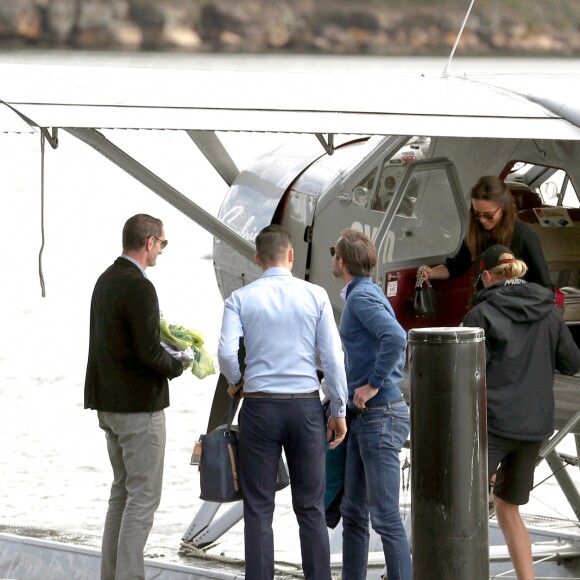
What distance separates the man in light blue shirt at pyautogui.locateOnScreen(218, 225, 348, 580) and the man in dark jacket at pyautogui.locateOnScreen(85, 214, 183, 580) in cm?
37

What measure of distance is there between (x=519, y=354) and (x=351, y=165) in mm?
2708

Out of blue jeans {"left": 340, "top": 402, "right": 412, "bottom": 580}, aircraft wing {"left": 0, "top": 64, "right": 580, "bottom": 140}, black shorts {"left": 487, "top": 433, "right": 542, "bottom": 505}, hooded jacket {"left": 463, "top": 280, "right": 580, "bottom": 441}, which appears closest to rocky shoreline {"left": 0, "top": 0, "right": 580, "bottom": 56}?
aircraft wing {"left": 0, "top": 64, "right": 580, "bottom": 140}

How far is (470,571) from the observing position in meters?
5.56

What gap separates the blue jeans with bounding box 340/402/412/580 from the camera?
614 cm

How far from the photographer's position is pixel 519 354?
607 centimetres

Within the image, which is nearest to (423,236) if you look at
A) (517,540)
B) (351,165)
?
(351,165)

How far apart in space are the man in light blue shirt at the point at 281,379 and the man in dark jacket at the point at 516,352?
69cm

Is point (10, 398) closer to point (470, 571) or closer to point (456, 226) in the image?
point (456, 226)

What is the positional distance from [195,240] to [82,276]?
20.7ft

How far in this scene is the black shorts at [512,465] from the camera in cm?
614

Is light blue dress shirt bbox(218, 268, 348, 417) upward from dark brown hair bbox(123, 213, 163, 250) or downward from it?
downward

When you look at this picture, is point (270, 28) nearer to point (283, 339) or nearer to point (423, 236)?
point (423, 236)

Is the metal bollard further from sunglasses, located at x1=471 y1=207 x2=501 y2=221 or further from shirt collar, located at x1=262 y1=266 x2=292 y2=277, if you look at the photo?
sunglasses, located at x1=471 y1=207 x2=501 y2=221

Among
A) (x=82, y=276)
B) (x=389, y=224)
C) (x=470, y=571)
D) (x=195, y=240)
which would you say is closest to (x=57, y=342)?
(x=82, y=276)
